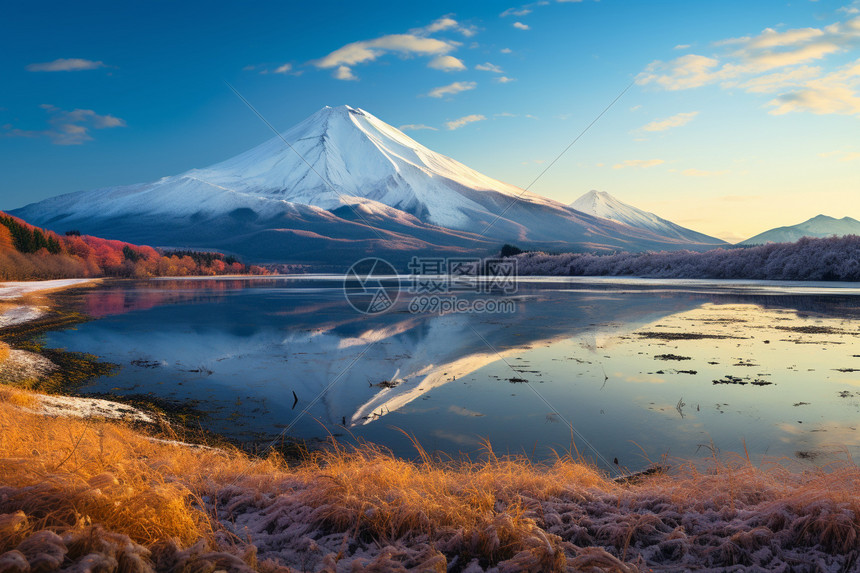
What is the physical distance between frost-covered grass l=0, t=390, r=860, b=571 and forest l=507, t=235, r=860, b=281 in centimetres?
5099

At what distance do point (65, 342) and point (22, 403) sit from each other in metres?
10.4

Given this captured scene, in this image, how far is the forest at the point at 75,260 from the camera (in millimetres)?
60562

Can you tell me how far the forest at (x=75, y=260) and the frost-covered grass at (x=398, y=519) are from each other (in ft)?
222

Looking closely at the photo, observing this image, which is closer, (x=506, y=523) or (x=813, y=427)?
(x=506, y=523)

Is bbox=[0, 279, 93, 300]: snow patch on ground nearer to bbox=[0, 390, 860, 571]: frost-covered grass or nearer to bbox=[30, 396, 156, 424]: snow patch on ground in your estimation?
bbox=[30, 396, 156, 424]: snow patch on ground

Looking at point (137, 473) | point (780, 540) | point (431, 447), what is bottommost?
point (431, 447)

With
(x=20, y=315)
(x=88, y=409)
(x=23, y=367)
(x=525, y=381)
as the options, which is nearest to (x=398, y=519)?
(x=525, y=381)

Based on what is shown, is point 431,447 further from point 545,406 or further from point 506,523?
point 506,523

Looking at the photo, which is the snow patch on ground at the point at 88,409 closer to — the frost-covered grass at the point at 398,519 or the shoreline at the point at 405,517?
A: the shoreline at the point at 405,517

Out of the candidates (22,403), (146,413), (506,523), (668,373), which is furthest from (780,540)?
(22,403)

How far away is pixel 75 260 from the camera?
253 ft

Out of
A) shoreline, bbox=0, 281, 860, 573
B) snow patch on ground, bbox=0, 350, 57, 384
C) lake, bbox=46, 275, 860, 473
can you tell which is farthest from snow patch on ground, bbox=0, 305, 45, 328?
shoreline, bbox=0, 281, 860, 573

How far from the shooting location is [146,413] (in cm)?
849

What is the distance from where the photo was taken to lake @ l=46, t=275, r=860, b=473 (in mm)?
6934
